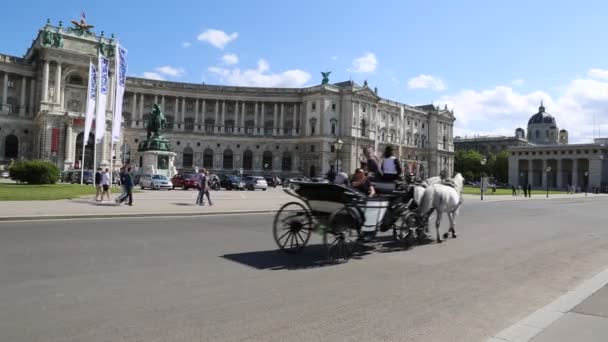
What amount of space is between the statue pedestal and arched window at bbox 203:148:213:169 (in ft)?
156

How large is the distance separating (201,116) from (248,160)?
14124 mm

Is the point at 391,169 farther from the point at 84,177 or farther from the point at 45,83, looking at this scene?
the point at 45,83

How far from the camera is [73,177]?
172 feet

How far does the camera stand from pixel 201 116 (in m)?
100

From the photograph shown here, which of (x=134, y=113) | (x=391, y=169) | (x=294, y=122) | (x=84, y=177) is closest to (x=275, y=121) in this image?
(x=294, y=122)

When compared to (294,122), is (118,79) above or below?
below

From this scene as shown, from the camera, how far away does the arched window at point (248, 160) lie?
4055 inches

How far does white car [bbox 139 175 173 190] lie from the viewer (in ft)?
141

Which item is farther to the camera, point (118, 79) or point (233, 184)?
point (233, 184)

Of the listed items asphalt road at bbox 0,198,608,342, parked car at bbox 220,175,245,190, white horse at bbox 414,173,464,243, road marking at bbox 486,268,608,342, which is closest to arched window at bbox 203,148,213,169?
parked car at bbox 220,175,245,190

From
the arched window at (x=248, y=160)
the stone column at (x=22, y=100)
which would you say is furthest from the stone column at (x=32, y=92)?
the arched window at (x=248, y=160)

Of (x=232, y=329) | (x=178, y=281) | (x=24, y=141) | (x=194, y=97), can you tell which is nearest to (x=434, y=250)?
(x=178, y=281)

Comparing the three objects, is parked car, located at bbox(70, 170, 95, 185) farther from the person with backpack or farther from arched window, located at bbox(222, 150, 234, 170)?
arched window, located at bbox(222, 150, 234, 170)

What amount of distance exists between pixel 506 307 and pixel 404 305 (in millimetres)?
1589
